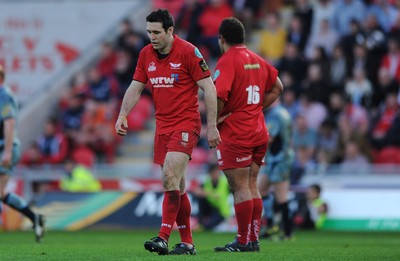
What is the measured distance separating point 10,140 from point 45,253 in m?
3.20

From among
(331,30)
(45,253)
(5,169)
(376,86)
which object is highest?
(331,30)

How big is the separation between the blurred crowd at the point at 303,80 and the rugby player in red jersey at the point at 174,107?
9.25 metres

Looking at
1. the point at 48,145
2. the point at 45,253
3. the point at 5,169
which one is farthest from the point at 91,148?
the point at 45,253

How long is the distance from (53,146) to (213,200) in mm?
4967

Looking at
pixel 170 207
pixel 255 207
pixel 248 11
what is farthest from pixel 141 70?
pixel 248 11

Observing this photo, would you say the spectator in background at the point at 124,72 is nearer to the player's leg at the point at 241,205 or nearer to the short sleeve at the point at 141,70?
the player's leg at the point at 241,205

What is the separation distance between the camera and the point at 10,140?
14.3m

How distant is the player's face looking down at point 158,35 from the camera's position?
11023mm

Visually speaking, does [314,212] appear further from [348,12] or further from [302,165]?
[348,12]

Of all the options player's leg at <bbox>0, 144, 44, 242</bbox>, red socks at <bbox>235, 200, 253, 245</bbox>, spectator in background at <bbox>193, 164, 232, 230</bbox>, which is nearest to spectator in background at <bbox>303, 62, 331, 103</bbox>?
spectator in background at <bbox>193, 164, 232, 230</bbox>

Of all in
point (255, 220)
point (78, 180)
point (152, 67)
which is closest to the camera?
point (152, 67)

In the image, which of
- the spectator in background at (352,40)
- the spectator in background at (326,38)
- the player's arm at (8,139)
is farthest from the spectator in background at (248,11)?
the player's arm at (8,139)

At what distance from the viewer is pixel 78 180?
851 inches

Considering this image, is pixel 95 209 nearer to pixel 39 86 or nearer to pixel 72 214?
pixel 72 214
